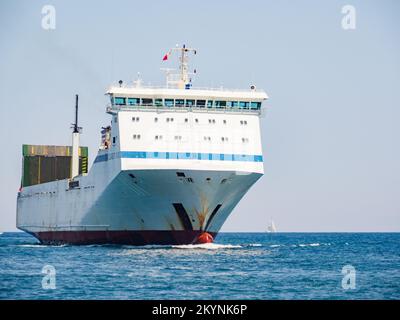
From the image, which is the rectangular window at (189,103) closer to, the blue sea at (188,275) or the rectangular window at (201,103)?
the rectangular window at (201,103)

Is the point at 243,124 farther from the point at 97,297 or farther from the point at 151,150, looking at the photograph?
the point at 97,297

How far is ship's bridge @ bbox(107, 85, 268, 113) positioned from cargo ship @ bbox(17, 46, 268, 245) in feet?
0.21

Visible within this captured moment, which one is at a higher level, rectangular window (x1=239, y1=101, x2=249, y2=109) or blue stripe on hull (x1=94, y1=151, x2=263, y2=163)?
rectangular window (x1=239, y1=101, x2=249, y2=109)

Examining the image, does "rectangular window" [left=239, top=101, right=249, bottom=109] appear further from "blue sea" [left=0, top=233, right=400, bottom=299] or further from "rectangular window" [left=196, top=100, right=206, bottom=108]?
"blue sea" [left=0, top=233, right=400, bottom=299]

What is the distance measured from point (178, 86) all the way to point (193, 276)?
74.6 ft

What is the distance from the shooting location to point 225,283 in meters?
39.0

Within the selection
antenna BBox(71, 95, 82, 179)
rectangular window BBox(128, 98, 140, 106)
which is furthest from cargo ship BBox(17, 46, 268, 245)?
antenna BBox(71, 95, 82, 179)

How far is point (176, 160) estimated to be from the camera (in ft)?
183

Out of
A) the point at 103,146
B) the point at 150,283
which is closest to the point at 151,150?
the point at 103,146

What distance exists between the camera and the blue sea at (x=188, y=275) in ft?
118

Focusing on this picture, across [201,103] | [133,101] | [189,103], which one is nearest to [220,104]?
[201,103]

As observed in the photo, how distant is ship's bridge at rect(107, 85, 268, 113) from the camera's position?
189 feet

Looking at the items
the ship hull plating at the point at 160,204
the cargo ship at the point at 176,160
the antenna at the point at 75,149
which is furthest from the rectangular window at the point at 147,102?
the antenna at the point at 75,149

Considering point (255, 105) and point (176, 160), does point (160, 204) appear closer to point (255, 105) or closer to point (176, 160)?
point (176, 160)
